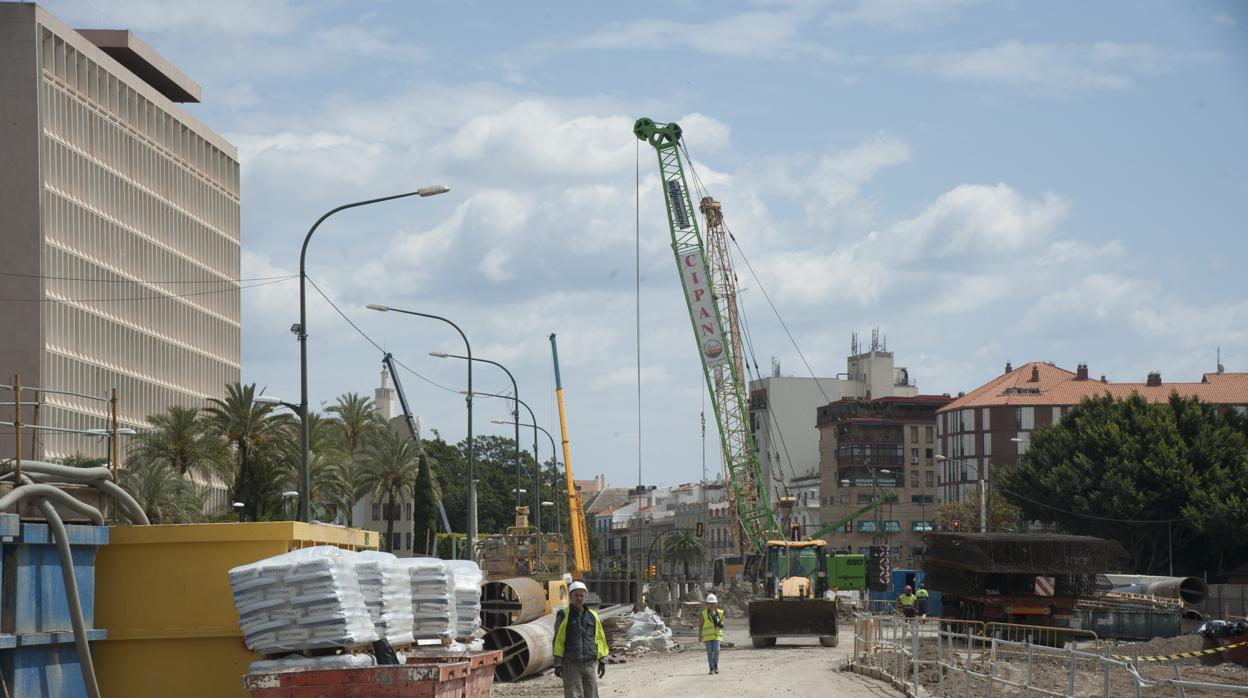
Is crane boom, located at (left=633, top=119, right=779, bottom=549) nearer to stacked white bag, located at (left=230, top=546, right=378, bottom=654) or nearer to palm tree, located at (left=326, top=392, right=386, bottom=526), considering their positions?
palm tree, located at (left=326, top=392, right=386, bottom=526)

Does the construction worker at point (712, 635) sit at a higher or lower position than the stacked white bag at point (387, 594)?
lower

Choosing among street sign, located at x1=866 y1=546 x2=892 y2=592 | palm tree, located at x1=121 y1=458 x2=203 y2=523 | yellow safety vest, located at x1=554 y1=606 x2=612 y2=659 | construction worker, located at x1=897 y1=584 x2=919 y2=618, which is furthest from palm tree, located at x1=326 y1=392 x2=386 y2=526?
yellow safety vest, located at x1=554 y1=606 x2=612 y2=659

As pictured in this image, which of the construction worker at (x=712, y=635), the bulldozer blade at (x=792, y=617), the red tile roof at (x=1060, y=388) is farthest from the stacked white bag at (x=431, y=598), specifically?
the red tile roof at (x=1060, y=388)

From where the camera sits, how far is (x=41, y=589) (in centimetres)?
1330

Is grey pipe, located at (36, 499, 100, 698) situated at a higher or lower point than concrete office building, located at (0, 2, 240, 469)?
lower

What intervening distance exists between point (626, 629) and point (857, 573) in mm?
33844

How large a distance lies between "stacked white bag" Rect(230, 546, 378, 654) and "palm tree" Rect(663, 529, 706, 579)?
128 metres

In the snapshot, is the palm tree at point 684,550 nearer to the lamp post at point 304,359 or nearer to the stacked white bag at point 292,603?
the lamp post at point 304,359

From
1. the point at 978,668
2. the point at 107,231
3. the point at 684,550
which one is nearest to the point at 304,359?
the point at 978,668

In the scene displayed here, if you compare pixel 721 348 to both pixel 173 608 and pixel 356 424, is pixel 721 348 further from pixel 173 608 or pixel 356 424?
pixel 173 608

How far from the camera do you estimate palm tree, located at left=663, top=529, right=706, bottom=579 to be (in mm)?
143738

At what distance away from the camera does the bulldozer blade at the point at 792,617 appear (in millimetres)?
37656

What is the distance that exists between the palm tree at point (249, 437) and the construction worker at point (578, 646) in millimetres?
46850

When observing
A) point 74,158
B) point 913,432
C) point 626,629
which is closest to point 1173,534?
point 626,629
